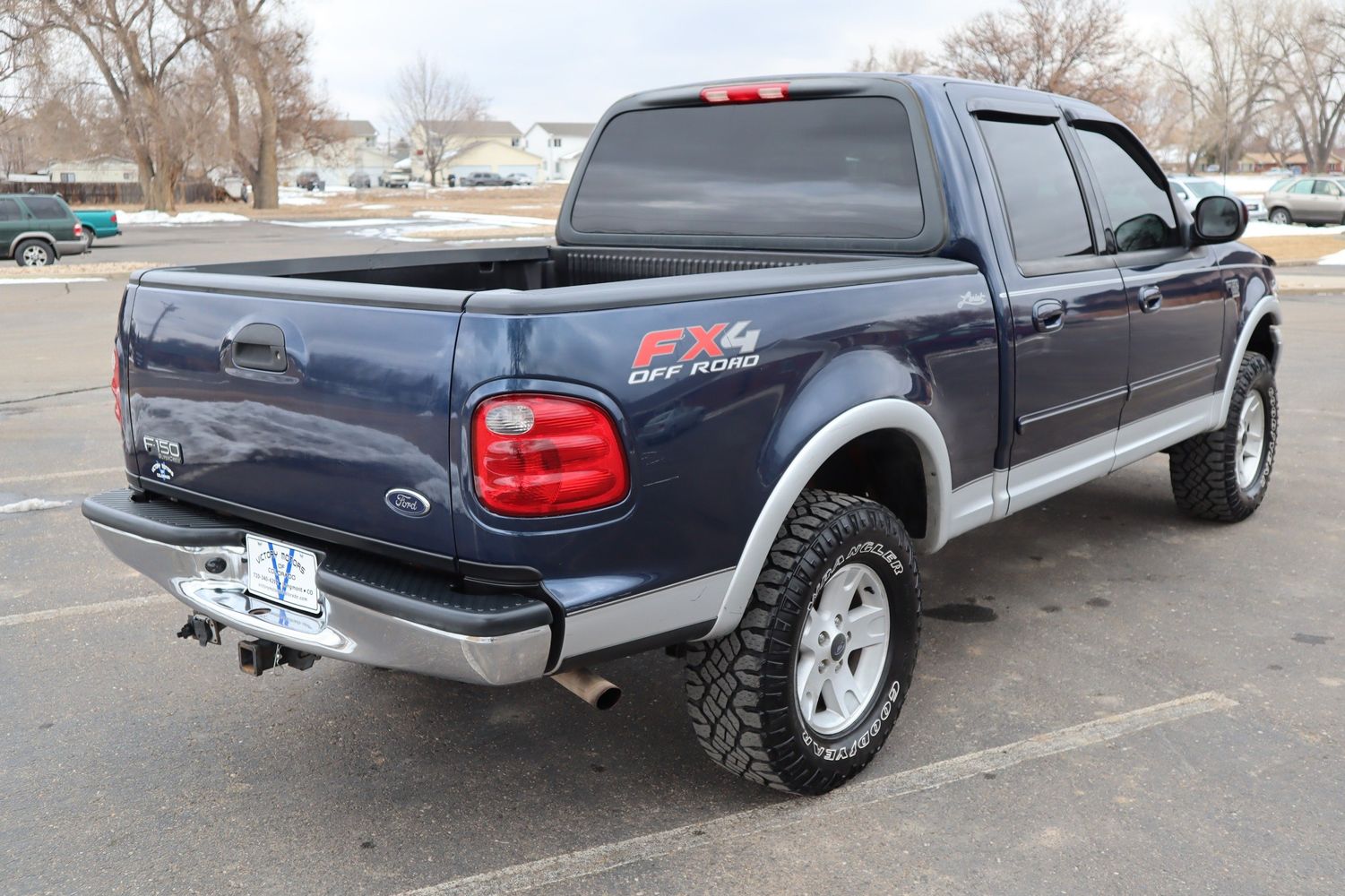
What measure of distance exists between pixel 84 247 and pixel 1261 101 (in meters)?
72.8

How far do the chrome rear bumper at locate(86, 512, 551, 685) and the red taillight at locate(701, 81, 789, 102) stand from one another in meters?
2.36

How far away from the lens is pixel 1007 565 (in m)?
5.23

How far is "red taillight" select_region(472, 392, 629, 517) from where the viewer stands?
2.47 m

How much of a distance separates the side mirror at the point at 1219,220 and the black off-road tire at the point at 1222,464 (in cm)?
84

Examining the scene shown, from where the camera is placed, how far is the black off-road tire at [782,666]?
2.95 m

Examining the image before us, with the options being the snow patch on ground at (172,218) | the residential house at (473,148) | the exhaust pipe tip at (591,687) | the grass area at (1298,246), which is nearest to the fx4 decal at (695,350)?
the exhaust pipe tip at (591,687)

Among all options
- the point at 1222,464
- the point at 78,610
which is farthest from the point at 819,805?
the point at 1222,464

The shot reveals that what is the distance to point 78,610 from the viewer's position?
465cm

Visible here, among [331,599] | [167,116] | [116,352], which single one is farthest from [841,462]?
[167,116]

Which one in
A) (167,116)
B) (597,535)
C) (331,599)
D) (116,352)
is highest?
(167,116)

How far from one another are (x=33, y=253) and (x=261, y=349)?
82.1ft

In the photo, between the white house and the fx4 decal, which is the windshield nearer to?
the fx4 decal

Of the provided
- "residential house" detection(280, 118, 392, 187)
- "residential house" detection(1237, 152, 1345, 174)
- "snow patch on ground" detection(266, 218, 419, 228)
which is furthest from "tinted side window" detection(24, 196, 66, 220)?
"residential house" detection(1237, 152, 1345, 174)

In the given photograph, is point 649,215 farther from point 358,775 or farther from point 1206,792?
point 1206,792
